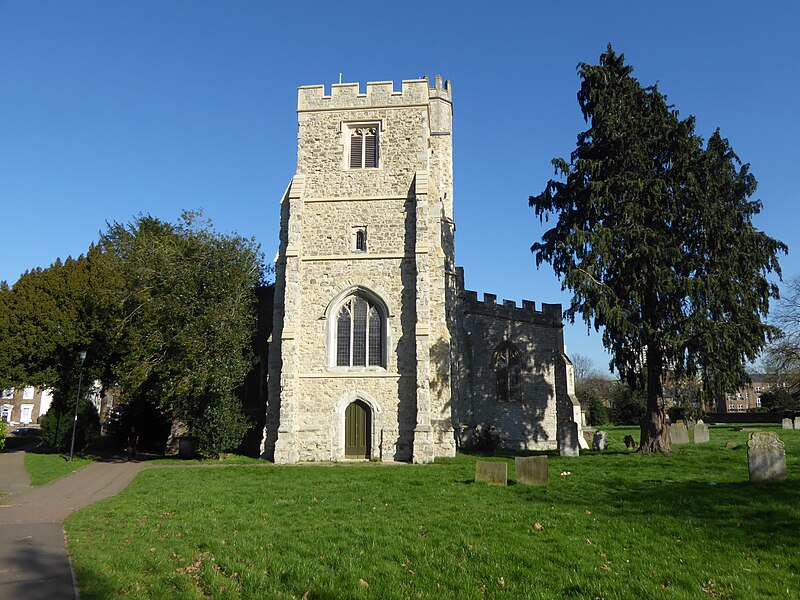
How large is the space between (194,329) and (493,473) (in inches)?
488

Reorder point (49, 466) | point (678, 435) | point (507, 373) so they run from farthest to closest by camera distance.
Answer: point (507, 373), point (678, 435), point (49, 466)

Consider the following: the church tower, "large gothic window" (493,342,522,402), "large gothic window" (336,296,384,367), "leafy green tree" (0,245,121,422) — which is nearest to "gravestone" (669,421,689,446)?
"large gothic window" (493,342,522,402)

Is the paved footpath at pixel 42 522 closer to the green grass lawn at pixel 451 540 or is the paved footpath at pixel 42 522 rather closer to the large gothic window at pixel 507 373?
the green grass lawn at pixel 451 540

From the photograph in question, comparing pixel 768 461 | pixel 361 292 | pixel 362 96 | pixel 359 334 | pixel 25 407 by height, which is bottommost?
pixel 768 461

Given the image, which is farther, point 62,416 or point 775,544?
point 62,416

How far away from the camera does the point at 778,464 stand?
11781 millimetres

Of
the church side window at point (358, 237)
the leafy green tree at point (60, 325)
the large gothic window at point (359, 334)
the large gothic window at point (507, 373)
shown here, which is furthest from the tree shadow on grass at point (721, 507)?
the leafy green tree at point (60, 325)

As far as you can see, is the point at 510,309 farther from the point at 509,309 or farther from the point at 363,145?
the point at 363,145

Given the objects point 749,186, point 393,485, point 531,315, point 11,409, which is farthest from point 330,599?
point 11,409

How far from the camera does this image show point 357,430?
2122 centimetres

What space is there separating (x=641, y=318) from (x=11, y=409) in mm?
63846

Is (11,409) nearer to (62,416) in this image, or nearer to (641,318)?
(62,416)

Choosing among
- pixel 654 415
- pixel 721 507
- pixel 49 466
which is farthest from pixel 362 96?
pixel 721 507

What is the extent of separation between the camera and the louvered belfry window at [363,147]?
23.8m
